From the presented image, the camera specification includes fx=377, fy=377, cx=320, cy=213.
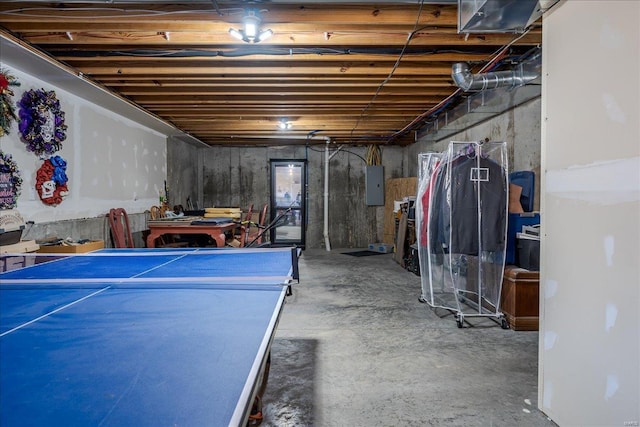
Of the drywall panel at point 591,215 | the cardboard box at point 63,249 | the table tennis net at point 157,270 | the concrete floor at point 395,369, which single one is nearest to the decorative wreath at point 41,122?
the cardboard box at point 63,249

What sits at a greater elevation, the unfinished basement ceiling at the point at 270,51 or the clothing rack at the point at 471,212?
the unfinished basement ceiling at the point at 270,51

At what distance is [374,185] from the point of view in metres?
9.05

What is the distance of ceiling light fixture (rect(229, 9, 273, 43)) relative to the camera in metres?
2.73

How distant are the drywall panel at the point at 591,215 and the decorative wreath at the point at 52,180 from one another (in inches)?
176

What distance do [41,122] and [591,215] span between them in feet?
15.4

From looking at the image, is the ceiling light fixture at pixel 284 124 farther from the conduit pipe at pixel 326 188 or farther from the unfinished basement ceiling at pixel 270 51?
the conduit pipe at pixel 326 188

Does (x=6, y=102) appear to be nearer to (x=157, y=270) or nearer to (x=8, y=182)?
(x=8, y=182)

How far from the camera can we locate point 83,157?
4656mm

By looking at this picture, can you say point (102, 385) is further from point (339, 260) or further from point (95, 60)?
point (339, 260)

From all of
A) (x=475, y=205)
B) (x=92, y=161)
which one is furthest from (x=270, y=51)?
(x=92, y=161)

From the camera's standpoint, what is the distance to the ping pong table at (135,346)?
2.61 ft

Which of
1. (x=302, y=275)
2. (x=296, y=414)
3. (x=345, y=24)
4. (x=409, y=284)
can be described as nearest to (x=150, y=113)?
(x=302, y=275)

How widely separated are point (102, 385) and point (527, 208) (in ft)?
13.2

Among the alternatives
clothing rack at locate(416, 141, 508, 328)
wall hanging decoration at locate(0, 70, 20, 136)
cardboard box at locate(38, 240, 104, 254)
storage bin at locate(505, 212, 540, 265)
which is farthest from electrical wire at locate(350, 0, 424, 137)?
cardboard box at locate(38, 240, 104, 254)
